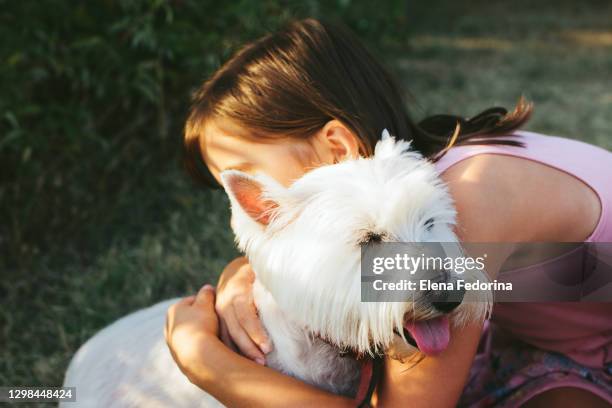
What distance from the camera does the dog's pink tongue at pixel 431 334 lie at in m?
1.34

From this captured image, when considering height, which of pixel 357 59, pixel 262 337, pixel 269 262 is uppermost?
pixel 357 59

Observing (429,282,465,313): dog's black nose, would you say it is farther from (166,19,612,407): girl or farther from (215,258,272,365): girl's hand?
(215,258,272,365): girl's hand

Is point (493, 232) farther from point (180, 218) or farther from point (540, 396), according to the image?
point (180, 218)

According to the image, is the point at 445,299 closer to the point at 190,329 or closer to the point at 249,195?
the point at 249,195

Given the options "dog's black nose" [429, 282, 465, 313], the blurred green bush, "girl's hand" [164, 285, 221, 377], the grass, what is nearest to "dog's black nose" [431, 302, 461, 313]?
"dog's black nose" [429, 282, 465, 313]

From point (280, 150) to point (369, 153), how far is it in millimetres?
230

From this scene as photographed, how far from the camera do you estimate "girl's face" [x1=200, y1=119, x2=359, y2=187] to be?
170 cm

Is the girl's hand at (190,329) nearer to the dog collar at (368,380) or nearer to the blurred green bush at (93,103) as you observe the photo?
the dog collar at (368,380)

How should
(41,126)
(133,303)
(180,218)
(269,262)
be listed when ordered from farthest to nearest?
(180,218)
(41,126)
(133,303)
(269,262)

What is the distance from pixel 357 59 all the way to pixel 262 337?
2.55 feet

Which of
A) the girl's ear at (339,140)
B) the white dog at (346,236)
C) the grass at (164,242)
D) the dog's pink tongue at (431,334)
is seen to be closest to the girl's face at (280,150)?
the girl's ear at (339,140)

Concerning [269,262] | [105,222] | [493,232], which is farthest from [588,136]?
[269,262]

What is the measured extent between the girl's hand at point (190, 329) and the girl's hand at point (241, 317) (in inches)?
1.3

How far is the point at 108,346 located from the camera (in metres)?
1.85
